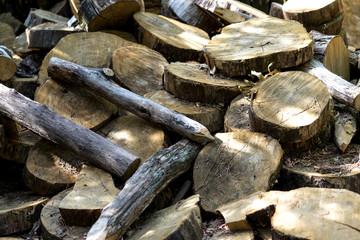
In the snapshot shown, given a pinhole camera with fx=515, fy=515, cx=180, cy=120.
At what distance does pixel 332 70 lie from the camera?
17.5 ft

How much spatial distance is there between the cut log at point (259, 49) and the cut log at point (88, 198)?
154 cm

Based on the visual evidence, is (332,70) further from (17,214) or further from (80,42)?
(17,214)

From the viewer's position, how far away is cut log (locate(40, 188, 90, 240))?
3.87 metres

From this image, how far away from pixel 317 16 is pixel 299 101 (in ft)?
6.34

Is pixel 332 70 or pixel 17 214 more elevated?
pixel 332 70

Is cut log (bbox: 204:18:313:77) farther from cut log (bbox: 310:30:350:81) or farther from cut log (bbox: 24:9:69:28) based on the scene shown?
cut log (bbox: 24:9:69:28)

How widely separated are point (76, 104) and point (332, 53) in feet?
8.72

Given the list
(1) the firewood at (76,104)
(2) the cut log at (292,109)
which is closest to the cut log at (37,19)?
(1) the firewood at (76,104)

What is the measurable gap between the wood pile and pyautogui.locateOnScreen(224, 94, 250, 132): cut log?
0.5 inches

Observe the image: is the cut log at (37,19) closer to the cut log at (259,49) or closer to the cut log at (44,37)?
the cut log at (44,37)

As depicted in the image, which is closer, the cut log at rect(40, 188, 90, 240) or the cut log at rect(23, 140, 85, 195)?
the cut log at rect(40, 188, 90, 240)

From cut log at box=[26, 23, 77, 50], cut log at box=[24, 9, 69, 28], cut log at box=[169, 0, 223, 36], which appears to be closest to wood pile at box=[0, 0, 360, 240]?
cut log at box=[26, 23, 77, 50]

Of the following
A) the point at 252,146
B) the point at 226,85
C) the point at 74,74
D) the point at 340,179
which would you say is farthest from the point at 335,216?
the point at 74,74

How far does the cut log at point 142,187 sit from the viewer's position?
361cm
